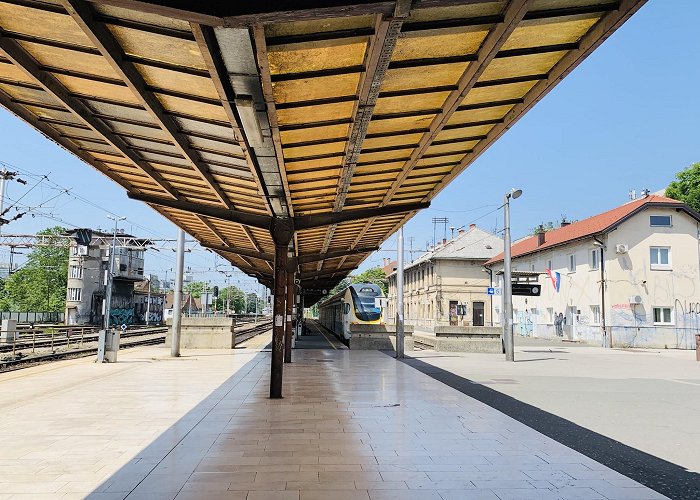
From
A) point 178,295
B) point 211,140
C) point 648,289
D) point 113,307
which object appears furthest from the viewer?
point 113,307

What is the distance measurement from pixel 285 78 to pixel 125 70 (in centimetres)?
142

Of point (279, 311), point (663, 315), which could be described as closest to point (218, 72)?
point (279, 311)

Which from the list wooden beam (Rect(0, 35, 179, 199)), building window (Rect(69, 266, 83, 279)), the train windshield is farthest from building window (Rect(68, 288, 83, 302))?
wooden beam (Rect(0, 35, 179, 199))

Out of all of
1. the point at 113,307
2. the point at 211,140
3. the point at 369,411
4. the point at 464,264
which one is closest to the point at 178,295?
the point at 369,411

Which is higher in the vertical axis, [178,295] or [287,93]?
[287,93]

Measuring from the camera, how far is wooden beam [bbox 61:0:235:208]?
401 centimetres

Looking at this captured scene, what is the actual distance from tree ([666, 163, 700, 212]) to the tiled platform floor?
40.0m

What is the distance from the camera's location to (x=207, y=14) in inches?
145

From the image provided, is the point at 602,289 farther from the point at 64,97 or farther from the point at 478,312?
the point at 64,97

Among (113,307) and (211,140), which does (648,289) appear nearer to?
(211,140)

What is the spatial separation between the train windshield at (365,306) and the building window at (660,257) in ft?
50.8

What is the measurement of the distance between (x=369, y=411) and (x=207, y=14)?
738cm

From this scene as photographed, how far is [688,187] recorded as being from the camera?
4475 cm

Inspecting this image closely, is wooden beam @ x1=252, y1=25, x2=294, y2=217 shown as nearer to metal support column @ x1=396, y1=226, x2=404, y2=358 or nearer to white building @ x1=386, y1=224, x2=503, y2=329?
metal support column @ x1=396, y1=226, x2=404, y2=358
